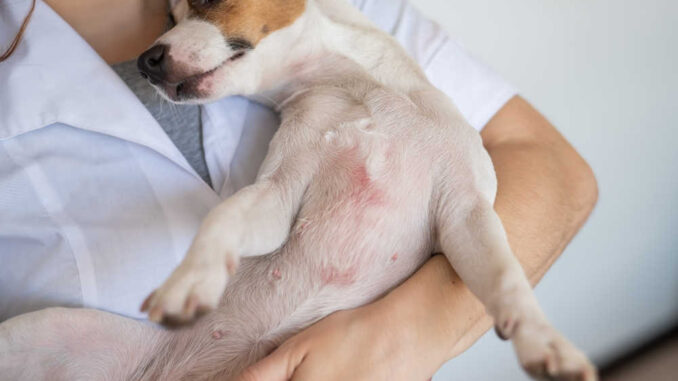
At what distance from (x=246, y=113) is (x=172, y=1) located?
0.29m

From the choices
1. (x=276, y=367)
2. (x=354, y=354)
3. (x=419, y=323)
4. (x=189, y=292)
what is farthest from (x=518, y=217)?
(x=189, y=292)

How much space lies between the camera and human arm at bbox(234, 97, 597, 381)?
94cm

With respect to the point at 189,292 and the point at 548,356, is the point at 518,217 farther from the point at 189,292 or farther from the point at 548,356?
the point at 189,292

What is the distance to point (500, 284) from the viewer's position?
0.85 metres

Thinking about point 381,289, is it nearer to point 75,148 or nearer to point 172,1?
point 75,148

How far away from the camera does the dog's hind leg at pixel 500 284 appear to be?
2.42 feet

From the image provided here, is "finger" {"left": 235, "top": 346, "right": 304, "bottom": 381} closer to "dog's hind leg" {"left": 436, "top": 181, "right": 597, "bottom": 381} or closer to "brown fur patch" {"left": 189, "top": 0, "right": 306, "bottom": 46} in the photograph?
"dog's hind leg" {"left": 436, "top": 181, "right": 597, "bottom": 381}

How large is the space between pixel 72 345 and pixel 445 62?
0.94 m

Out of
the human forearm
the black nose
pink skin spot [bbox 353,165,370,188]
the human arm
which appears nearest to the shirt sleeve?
the human forearm

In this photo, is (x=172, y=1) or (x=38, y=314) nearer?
(x=38, y=314)

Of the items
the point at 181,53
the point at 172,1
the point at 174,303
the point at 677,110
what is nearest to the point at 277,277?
the point at 174,303

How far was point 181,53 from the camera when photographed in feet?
3.52

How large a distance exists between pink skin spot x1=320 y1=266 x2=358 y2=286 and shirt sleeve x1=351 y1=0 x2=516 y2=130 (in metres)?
0.52

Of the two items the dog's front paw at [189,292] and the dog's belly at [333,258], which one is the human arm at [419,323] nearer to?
the dog's belly at [333,258]
